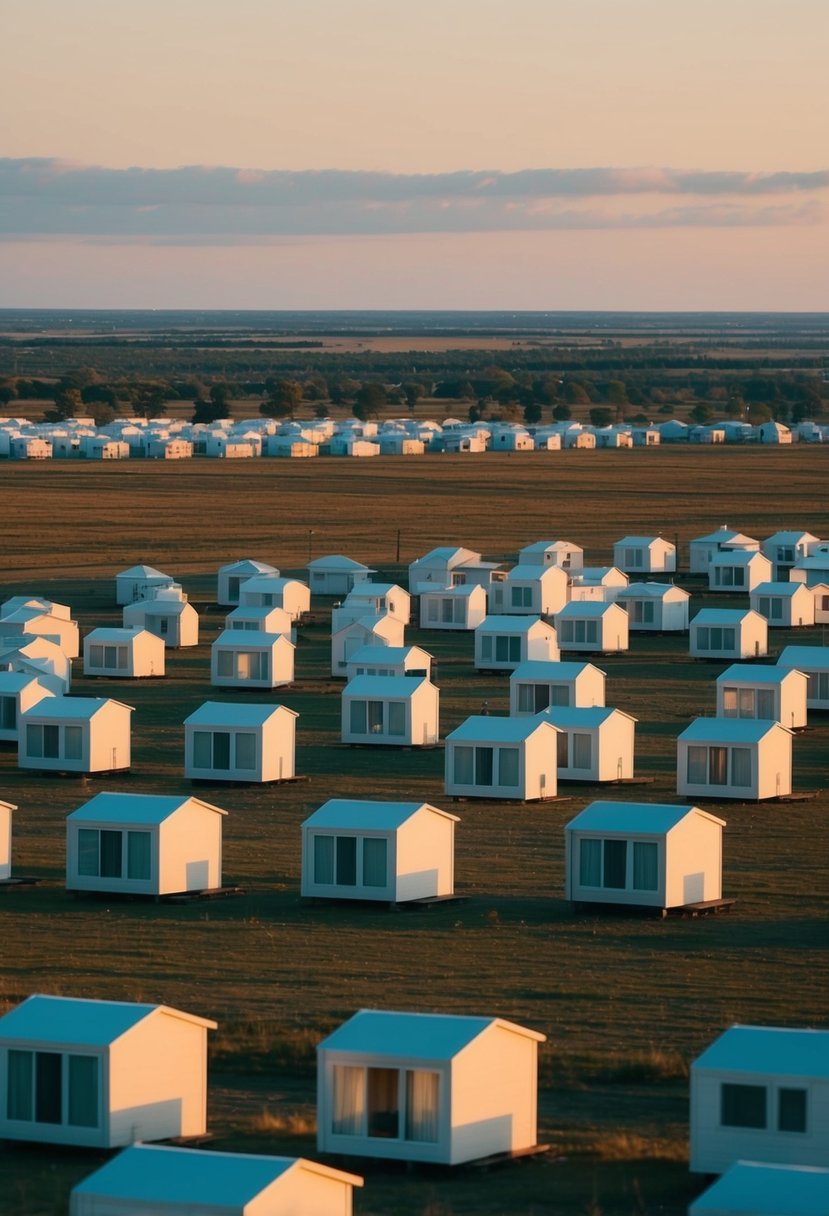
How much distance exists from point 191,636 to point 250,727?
28451 millimetres

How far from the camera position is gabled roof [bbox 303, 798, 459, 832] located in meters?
46.5

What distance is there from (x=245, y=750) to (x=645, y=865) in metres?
16.7

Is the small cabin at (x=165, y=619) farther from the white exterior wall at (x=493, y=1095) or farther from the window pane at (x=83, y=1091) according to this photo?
the white exterior wall at (x=493, y=1095)

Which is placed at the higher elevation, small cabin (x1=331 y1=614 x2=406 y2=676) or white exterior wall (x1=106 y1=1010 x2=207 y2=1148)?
white exterior wall (x1=106 y1=1010 x2=207 y2=1148)

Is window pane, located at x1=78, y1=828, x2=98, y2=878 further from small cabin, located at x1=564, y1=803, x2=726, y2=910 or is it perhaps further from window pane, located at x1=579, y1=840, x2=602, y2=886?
window pane, located at x1=579, y1=840, x2=602, y2=886

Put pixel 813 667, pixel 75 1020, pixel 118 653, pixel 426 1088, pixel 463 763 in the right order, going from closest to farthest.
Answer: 1. pixel 426 1088
2. pixel 75 1020
3. pixel 463 763
4. pixel 813 667
5. pixel 118 653

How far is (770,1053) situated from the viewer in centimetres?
2908

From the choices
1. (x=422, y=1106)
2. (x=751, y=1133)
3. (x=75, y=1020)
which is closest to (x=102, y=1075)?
(x=75, y=1020)

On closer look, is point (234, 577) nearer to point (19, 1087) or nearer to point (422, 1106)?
point (19, 1087)

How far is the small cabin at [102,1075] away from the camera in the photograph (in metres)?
29.7

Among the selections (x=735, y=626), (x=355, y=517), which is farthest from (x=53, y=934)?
(x=355, y=517)

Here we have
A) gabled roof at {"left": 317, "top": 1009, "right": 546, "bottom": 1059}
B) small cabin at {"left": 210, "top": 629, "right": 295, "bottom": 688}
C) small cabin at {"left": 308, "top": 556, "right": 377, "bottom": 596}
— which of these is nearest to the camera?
gabled roof at {"left": 317, "top": 1009, "right": 546, "bottom": 1059}

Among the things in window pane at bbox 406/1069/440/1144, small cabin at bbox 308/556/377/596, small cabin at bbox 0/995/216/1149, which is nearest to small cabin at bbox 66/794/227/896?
small cabin at bbox 0/995/216/1149

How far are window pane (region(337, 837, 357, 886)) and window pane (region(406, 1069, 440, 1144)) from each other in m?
17.8
